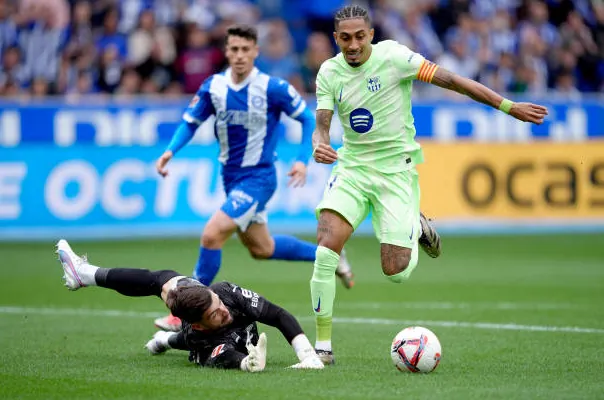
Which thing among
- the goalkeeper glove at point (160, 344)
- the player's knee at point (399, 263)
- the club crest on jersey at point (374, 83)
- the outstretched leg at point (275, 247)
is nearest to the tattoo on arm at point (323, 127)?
the club crest on jersey at point (374, 83)

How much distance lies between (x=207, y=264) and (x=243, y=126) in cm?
133

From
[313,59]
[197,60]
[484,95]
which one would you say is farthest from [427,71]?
[313,59]

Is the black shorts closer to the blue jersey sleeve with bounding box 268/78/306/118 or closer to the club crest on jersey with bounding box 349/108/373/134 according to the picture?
the club crest on jersey with bounding box 349/108/373/134

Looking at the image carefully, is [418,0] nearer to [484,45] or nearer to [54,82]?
[484,45]

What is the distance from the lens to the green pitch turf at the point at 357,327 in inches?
279

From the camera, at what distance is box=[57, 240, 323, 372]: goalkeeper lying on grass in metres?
7.60

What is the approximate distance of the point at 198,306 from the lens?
754 centimetres

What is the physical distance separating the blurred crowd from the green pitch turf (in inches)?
139

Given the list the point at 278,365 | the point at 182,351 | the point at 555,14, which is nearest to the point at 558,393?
the point at 278,365

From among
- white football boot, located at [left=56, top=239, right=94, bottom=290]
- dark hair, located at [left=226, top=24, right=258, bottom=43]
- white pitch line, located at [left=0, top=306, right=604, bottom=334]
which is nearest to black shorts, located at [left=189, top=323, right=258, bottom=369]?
white football boot, located at [left=56, top=239, right=94, bottom=290]

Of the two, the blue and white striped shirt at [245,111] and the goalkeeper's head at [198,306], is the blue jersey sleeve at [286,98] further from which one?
the goalkeeper's head at [198,306]

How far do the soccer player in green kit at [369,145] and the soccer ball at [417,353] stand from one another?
67 centimetres

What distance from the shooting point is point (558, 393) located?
266 inches

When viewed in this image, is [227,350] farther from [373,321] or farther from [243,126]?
[243,126]
